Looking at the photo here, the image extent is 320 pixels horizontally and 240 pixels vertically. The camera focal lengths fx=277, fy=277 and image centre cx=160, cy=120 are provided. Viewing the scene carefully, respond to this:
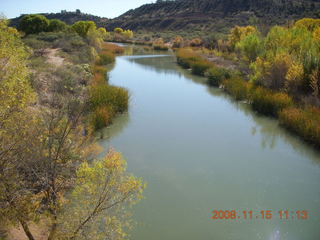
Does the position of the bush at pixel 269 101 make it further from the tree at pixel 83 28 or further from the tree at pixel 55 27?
the tree at pixel 55 27

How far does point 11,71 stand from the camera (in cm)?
404

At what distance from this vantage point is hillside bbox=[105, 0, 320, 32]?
54.7 meters

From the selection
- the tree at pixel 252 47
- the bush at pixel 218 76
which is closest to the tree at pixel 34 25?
the bush at pixel 218 76

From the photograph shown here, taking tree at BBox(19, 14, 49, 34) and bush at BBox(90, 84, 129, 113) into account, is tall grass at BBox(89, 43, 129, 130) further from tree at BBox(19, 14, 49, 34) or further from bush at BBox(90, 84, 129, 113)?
tree at BBox(19, 14, 49, 34)

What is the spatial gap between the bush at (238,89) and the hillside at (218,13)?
1376 inches

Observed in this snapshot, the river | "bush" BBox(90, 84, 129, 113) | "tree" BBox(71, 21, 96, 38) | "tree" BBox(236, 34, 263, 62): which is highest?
"tree" BBox(71, 21, 96, 38)

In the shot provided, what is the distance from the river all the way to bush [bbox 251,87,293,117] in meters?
0.43

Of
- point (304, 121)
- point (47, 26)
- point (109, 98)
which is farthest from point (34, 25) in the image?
point (304, 121)

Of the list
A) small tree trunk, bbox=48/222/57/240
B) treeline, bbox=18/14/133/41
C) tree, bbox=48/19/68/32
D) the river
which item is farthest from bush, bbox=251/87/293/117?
tree, bbox=48/19/68/32

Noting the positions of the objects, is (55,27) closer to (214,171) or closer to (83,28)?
(83,28)

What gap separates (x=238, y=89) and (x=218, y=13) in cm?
6708

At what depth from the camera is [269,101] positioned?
34.9ft

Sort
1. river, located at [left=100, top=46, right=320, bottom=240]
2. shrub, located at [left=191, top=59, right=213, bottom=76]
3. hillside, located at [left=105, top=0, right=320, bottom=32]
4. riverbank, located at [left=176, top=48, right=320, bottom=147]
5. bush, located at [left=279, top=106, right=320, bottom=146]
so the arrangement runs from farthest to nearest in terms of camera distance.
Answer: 1. hillside, located at [left=105, top=0, right=320, bottom=32]
2. shrub, located at [left=191, top=59, right=213, bottom=76]
3. riverbank, located at [left=176, top=48, right=320, bottom=147]
4. bush, located at [left=279, top=106, right=320, bottom=146]
5. river, located at [left=100, top=46, right=320, bottom=240]

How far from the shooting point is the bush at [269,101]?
10078 mm
